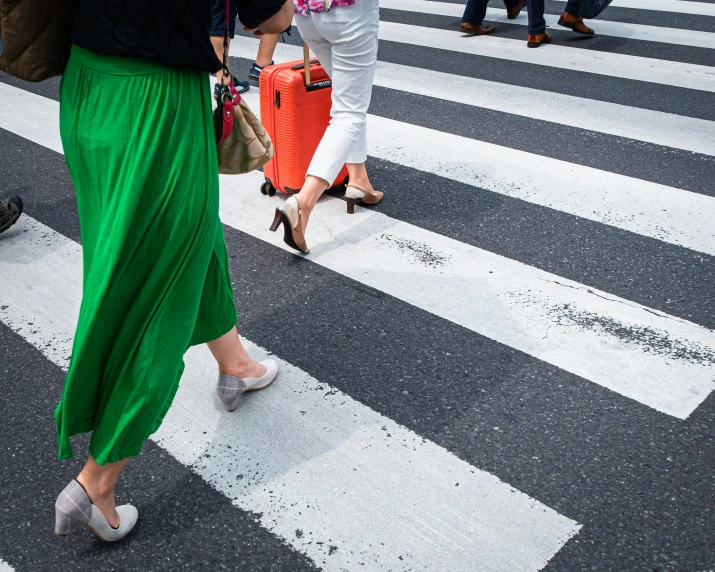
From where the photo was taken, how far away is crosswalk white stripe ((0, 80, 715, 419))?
2943 millimetres

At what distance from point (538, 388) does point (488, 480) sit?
1.73 feet

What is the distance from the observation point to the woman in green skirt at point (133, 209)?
200cm

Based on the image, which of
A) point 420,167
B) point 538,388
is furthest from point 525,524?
point 420,167

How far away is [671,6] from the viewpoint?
8.75m

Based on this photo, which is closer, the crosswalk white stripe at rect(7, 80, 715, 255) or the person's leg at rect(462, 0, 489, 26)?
the crosswalk white stripe at rect(7, 80, 715, 255)

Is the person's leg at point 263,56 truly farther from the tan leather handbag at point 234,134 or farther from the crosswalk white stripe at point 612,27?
the tan leather handbag at point 234,134

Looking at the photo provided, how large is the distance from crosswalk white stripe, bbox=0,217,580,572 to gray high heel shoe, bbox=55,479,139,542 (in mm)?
375

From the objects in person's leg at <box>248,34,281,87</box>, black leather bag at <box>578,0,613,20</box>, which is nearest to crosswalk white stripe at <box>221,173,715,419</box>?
person's leg at <box>248,34,281,87</box>

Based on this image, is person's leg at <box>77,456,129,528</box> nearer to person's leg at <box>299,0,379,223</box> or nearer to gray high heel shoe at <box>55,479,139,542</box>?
gray high heel shoe at <box>55,479,139,542</box>

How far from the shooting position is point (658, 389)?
9.37 ft

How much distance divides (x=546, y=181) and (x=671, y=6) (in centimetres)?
520

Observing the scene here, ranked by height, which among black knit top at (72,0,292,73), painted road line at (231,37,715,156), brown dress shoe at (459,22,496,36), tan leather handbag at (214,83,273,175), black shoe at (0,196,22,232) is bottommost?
black shoe at (0,196,22,232)

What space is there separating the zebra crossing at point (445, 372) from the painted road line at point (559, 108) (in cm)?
8

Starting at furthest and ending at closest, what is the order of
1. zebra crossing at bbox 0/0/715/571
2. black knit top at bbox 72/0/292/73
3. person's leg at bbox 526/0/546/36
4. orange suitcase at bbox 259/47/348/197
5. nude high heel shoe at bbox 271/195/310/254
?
1. person's leg at bbox 526/0/546/36
2. orange suitcase at bbox 259/47/348/197
3. nude high heel shoe at bbox 271/195/310/254
4. zebra crossing at bbox 0/0/715/571
5. black knit top at bbox 72/0/292/73
